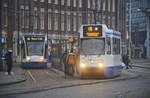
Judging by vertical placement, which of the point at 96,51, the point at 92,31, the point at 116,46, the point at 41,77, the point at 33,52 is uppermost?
the point at 92,31

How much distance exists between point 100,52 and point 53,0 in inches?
1816

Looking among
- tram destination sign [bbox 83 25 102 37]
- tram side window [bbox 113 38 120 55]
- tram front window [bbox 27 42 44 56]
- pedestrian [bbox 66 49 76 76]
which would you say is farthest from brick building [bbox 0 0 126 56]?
tram destination sign [bbox 83 25 102 37]

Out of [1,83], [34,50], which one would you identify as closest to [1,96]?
[1,83]

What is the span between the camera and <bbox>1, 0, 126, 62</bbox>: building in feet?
185

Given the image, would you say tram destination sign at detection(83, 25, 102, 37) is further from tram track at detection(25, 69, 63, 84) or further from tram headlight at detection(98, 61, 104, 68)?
tram track at detection(25, 69, 63, 84)

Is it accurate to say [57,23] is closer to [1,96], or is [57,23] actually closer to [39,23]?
[39,23]

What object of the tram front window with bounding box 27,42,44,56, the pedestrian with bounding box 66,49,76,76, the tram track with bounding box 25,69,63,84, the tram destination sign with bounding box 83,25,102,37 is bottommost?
the tram track with bounding box 25,69,63,84

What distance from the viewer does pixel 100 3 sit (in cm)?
7050

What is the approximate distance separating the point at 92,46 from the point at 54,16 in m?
44.7

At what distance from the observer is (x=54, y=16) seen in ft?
208

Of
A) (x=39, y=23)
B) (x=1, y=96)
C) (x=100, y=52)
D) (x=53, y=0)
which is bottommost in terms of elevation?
(x=1, y=96)

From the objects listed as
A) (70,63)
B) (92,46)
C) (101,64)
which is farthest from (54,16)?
(101,64)

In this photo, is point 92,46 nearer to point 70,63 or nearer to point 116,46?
point 70,63

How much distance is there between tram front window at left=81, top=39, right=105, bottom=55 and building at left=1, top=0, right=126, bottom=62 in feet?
106
